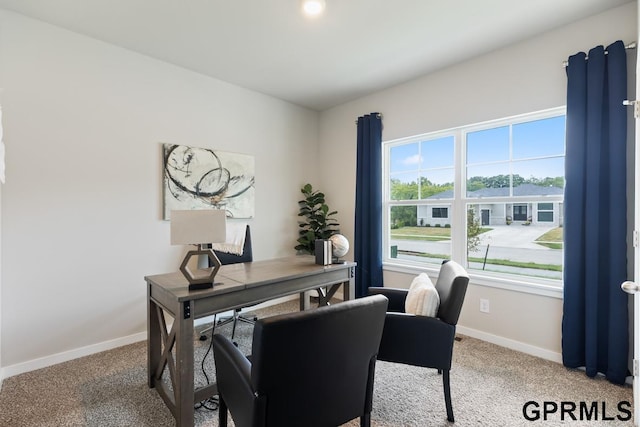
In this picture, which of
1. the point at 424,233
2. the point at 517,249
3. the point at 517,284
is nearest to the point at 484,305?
the point at 517,284

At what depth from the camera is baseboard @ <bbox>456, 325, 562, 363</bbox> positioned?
2513 mm

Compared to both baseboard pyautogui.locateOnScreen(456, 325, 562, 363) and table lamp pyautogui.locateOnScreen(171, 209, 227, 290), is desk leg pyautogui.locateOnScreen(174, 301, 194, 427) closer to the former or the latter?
table lamp pyautogui.locateOnScreen(171, 209, 227, 290)

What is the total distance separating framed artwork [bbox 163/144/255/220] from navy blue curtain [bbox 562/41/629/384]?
119 inches

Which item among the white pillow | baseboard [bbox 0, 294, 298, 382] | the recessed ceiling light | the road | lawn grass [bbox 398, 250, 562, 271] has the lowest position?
baseboard [bbox 0, 294, 298, 382]

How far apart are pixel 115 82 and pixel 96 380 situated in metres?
2.40

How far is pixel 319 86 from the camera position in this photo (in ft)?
11.9

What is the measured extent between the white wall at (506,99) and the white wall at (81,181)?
219 centimetres

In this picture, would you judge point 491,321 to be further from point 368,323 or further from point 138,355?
point 138,355

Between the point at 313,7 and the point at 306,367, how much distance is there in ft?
7.41

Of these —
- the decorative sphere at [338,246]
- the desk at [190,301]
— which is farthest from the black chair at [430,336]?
the decorative sphere at [338,246]

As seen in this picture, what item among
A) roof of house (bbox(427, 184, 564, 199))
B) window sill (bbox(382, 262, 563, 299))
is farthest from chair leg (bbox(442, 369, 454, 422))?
roof of house (bbox(427, 184, 564, 199))

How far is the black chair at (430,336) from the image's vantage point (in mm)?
1790

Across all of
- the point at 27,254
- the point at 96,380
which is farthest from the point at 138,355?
the point at 27,254

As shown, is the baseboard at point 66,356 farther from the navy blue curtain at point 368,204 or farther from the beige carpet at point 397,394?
the navy blue curtain at point 368,204
